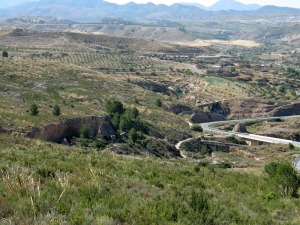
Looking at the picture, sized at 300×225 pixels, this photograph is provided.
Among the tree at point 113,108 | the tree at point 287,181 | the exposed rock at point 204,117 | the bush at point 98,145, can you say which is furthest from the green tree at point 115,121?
the tree at point 287,181

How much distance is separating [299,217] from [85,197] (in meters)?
6.10

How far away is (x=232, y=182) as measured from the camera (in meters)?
18.3

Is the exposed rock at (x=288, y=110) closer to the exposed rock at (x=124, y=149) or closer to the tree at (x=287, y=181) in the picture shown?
the exposed rock at (x=124, y=149)

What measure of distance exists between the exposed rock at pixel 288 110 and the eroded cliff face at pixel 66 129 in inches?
1886

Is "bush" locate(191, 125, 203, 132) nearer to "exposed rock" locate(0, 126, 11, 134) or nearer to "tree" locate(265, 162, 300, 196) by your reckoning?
"exposed rock" locate(0, 126, 11, 134)

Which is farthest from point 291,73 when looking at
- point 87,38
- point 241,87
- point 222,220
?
point 222,220

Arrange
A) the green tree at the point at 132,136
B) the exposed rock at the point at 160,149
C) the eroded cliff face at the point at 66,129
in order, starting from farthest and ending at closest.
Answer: the green tree at the point at 132,136 < the exposed rock at the point at 160,149 < the eroded cliff face at the point at 66,129

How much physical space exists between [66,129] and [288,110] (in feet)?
190

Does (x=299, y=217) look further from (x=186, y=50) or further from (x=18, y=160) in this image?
(x=186, y=50)

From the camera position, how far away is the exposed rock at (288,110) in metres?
84.3

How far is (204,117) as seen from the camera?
74500 millimetres

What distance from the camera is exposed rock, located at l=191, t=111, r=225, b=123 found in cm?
7281

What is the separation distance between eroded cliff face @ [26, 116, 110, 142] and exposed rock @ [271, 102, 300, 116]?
47.9 metres

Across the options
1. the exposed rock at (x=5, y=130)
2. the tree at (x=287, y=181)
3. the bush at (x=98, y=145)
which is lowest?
the bush at (x=98, y=145)
